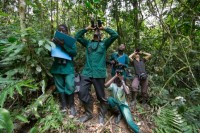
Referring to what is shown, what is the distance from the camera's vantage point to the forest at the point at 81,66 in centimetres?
300

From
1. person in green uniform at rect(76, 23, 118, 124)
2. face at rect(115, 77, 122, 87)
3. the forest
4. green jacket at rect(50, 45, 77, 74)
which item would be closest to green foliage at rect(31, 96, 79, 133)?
the forest

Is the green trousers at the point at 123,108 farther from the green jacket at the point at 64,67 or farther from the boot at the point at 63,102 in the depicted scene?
the green jacket at the point at 64,67

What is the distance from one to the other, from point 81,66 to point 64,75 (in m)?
1.89

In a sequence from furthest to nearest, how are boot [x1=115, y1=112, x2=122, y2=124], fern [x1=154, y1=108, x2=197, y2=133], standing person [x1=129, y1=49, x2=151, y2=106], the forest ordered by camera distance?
standing person [x1=129, y1=49, x2=151, y2=106]
boot [x1=115, y1=112, x2=122, y2=124]
the forest
fern [x1=154, y1=108, x2=197, y2=133]

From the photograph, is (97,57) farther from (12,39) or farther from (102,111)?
(12,39)

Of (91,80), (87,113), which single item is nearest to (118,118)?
(87,113)

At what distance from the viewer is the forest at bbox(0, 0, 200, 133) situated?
9.84 feet

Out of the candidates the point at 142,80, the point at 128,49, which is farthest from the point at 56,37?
the point at 128,49

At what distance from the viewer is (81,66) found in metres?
5.80

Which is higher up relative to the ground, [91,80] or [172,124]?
[91,80]

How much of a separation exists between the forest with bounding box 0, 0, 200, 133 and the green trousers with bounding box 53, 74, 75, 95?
178mm

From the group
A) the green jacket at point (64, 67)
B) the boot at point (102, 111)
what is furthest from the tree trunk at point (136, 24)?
the green jacket at point (64, 67)

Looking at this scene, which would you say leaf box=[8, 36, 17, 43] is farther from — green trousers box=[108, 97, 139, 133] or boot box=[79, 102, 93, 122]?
green trousers box=[108, 97, 139, 133]

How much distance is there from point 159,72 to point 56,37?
3683 mm
